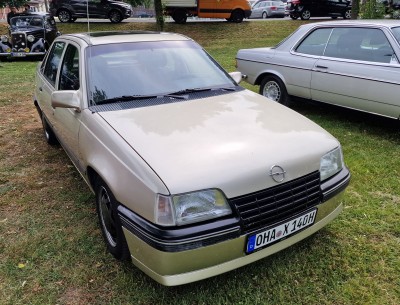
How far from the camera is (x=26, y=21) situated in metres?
14.1

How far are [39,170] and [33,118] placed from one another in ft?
7.85

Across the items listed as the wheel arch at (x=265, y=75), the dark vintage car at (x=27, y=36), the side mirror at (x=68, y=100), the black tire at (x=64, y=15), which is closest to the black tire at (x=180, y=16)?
the black tire at (x=64, y=15)

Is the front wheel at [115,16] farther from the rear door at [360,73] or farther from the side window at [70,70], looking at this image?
the side window at [70,70]

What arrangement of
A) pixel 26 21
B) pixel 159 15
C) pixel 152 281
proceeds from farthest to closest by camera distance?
1. pixel 159 15
2. pixel 26 21
3. pixel 152 281

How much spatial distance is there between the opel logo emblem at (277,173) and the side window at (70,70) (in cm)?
193

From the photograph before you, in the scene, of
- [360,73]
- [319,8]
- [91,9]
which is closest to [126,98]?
[360,73]

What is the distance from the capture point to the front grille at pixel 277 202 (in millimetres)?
2227

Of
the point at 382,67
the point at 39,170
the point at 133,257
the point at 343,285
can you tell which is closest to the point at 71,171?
the point at 39,170

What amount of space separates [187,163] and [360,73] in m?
3.72

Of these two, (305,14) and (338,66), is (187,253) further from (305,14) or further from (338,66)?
(305,14)

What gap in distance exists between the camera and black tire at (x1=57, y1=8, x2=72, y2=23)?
64.0 ft

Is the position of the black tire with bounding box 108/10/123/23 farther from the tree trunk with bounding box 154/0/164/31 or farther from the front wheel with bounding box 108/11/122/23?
the tree trunk with bounding box 154/0/164/31

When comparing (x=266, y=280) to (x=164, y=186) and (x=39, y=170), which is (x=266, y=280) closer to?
(x=164, y=186)

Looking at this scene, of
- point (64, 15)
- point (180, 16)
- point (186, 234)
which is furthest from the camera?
point (180, 16)
